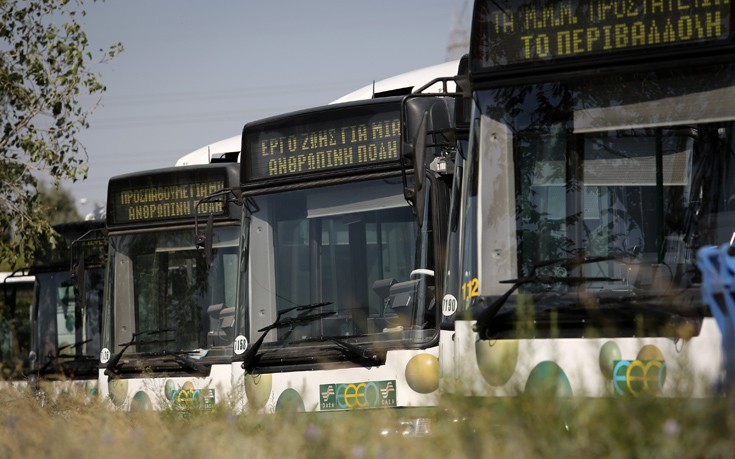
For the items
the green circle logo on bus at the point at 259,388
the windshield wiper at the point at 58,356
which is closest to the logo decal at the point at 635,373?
the green circle logo on bus at the point at 259,388

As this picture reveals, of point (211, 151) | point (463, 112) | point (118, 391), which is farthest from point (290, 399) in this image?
point (211, 151)

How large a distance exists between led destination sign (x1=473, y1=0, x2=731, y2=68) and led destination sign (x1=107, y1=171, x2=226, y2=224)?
5.35 metres

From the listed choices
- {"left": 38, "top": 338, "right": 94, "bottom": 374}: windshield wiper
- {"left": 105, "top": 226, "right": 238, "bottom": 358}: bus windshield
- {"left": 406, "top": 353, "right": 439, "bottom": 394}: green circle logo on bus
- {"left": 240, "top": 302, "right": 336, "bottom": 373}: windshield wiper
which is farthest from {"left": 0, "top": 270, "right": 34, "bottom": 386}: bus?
{"left": 406, "top": 353, "right": 439, "bottom": 394}: green circle logo on bus

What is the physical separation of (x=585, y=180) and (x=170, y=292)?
20.6ft

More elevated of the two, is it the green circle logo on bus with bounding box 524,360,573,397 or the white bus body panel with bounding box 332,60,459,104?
the white bus body panel with bounding box 332,60,459,104

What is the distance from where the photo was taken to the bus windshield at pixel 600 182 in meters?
6.85

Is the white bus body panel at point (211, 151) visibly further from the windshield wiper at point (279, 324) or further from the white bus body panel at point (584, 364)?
the white bus body panel at point (584, 364)

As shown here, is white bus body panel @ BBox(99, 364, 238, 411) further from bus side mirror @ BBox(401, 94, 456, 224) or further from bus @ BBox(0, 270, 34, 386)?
bus @ BBox(0, 270, 34, 386)

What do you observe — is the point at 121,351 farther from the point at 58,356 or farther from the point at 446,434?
the point at 446,434

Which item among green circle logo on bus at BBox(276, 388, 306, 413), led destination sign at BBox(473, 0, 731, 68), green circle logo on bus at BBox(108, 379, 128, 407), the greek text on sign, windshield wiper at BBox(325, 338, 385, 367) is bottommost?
green circle logo on bus at BBox(108, 379, 128, 407)

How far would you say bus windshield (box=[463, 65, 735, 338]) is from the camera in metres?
6.85

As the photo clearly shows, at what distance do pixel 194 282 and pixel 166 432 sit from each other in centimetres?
590

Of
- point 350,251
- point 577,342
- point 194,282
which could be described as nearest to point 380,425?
point 577,342

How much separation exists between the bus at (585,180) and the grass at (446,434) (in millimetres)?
593
